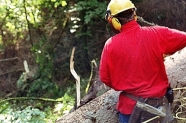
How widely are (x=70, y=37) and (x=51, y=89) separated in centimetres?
174

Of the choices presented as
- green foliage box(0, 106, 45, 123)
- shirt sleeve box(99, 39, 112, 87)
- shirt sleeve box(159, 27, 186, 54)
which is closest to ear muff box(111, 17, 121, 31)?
shirt sleeve box(99, 39, 112, 87)

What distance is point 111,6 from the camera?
3705 millimetres

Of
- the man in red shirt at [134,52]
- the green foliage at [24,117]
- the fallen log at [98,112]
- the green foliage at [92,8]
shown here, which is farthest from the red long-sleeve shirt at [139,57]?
the green foliage at [92,8]

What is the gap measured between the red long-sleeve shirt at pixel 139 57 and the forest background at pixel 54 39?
4706 millimetres

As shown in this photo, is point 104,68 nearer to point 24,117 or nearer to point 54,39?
point 24,117

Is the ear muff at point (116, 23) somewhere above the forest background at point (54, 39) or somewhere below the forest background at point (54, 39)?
above

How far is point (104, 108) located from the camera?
15.3ft

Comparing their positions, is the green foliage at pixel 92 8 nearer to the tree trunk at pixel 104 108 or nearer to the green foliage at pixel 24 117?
the tree trunk at pixel 104 108

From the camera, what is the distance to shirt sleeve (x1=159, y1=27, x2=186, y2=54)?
12.3ft

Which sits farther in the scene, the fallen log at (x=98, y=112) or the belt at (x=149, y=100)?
the fallen log at (x=98, y=112)

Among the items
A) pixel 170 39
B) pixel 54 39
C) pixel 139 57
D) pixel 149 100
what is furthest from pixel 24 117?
pixel 54 39

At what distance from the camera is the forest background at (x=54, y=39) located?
8.66 meters

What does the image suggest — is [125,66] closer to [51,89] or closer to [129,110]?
[129,110]

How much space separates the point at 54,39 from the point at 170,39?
263 inches
